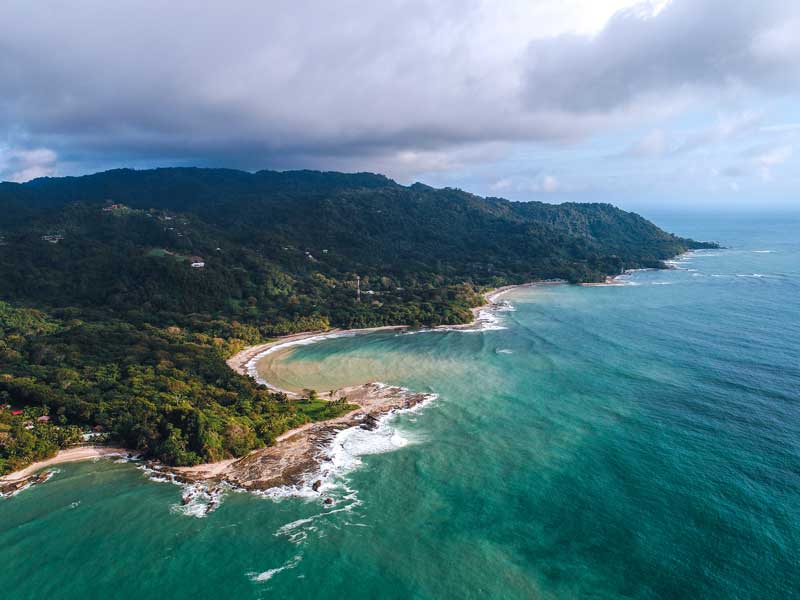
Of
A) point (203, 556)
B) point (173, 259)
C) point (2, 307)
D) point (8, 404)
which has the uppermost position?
point (173, 259)

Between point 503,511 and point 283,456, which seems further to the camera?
point 283,456

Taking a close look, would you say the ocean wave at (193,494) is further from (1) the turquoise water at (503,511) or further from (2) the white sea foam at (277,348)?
(2) the white sea foam at (277,348)

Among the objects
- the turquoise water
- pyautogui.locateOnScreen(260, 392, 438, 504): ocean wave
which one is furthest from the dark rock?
the turquoise water

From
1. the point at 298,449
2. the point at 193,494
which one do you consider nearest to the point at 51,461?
the point at 193,494

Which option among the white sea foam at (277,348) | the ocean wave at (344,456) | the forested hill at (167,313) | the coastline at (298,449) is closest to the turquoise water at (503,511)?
the ocean wave at (344,456)

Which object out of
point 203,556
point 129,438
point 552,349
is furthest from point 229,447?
point 552,349

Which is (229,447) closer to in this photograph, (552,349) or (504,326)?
(552,349)

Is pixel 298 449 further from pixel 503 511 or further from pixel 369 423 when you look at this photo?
pixel 503 511

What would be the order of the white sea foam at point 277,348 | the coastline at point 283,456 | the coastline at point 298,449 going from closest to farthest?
the coastline at point 283,456 → the coastline at point 298,449 → the white sea foam at point 277,348

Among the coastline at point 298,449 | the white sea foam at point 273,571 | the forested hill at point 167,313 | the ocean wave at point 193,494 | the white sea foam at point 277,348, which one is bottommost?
the white sea foam at point 273,571
